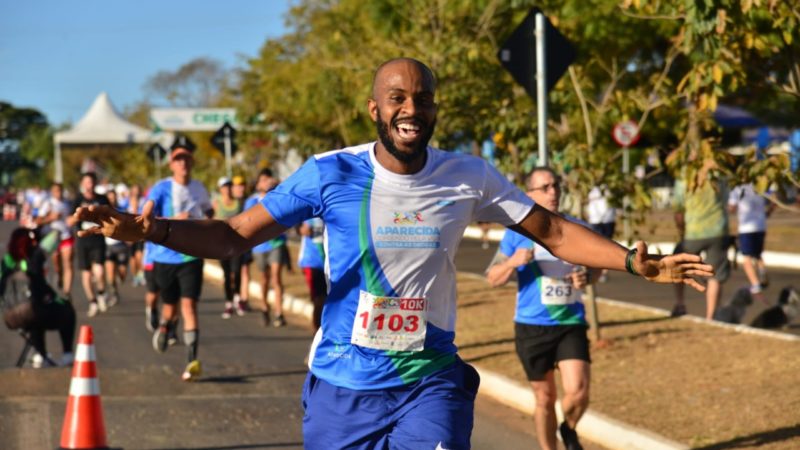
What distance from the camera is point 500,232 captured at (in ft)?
121

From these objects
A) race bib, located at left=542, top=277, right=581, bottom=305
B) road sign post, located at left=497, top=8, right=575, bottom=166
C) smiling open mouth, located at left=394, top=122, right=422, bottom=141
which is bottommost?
race bib, located at left=542, top=277, right=581, bottom=305

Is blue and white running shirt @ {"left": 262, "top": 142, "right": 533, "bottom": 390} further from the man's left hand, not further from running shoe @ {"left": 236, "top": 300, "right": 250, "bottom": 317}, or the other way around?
running shoe @ {"left": 236, "top": 300, "right": 250, "bottom": 317}

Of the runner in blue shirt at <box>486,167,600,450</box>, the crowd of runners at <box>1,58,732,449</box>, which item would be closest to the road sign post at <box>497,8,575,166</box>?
the runner in blue shirt at <box>486,167,600,450</box>

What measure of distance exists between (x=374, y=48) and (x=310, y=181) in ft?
47.4

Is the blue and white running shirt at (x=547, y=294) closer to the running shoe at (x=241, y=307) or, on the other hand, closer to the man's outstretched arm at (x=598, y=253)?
the man's outstretched arm at (x=598, y=253)

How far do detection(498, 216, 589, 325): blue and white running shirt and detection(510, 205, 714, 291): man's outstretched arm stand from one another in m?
2.64

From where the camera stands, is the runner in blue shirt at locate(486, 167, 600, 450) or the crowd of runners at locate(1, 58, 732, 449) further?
the runner in blue shirt at locate(486, 167, 600, 450)

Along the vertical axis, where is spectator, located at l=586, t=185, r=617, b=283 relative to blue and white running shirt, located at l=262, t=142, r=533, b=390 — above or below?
below

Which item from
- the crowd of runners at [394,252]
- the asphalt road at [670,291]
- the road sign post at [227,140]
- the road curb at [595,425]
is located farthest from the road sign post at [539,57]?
the road sign post at [227,140]

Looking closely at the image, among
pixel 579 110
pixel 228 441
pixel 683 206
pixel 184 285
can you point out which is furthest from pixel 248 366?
pixel 579 110

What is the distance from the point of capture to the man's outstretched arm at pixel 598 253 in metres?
4.55

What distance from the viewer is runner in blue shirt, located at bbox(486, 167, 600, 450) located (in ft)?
24.6

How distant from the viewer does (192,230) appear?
4547 mm

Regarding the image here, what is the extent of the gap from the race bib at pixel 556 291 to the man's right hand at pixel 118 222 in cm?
370
